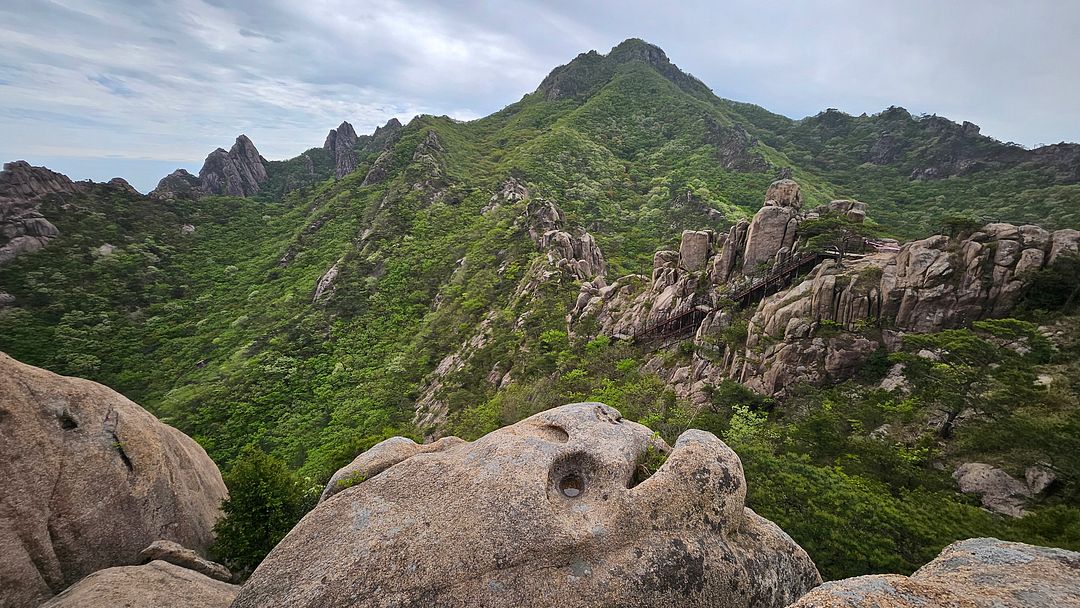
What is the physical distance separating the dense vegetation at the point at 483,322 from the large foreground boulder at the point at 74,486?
8.41ft

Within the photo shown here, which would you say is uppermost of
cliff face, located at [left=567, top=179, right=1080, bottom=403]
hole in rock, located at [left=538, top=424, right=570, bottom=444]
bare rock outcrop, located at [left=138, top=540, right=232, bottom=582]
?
cliff face, located at [left=567, top=179, right=1080, bottom=403]

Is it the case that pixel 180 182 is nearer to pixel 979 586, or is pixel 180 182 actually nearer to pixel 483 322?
pixel 483 322

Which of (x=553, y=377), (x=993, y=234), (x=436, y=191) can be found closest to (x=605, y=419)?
(x=553, y=377)

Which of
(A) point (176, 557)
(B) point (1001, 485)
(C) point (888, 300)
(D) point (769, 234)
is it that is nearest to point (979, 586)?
(B) point (1001, 485)

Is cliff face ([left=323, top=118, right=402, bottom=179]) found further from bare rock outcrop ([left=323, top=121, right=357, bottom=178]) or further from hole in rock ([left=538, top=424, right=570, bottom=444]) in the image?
hole in rock ([left=538, top=424, right=570, bottom=444])

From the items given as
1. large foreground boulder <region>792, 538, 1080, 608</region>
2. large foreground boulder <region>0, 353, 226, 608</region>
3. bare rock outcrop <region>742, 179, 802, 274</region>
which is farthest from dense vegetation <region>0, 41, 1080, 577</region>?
large foreground boulder <region>792, 538, 1080, 608</region>

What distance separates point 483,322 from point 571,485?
4014cm

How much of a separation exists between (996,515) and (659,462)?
12.5 meters

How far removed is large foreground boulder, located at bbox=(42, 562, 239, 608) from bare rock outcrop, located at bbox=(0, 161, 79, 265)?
3422 inches

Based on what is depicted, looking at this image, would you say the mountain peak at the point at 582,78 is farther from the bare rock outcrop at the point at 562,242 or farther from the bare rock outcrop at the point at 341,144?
the bare rock outcrop at the point at 562,242

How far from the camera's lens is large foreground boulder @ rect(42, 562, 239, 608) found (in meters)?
8.52

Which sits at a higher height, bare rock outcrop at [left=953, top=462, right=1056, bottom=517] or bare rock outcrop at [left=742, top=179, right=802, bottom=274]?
bare rock outcrop at [left=742, top=179, right=802, bottom=274]

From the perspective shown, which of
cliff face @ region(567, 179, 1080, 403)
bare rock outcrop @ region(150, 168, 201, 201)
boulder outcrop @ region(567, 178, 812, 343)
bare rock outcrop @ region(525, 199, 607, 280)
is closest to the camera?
cliff face @ region(567, 179, 1080, 403)

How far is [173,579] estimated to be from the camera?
9953 mm
